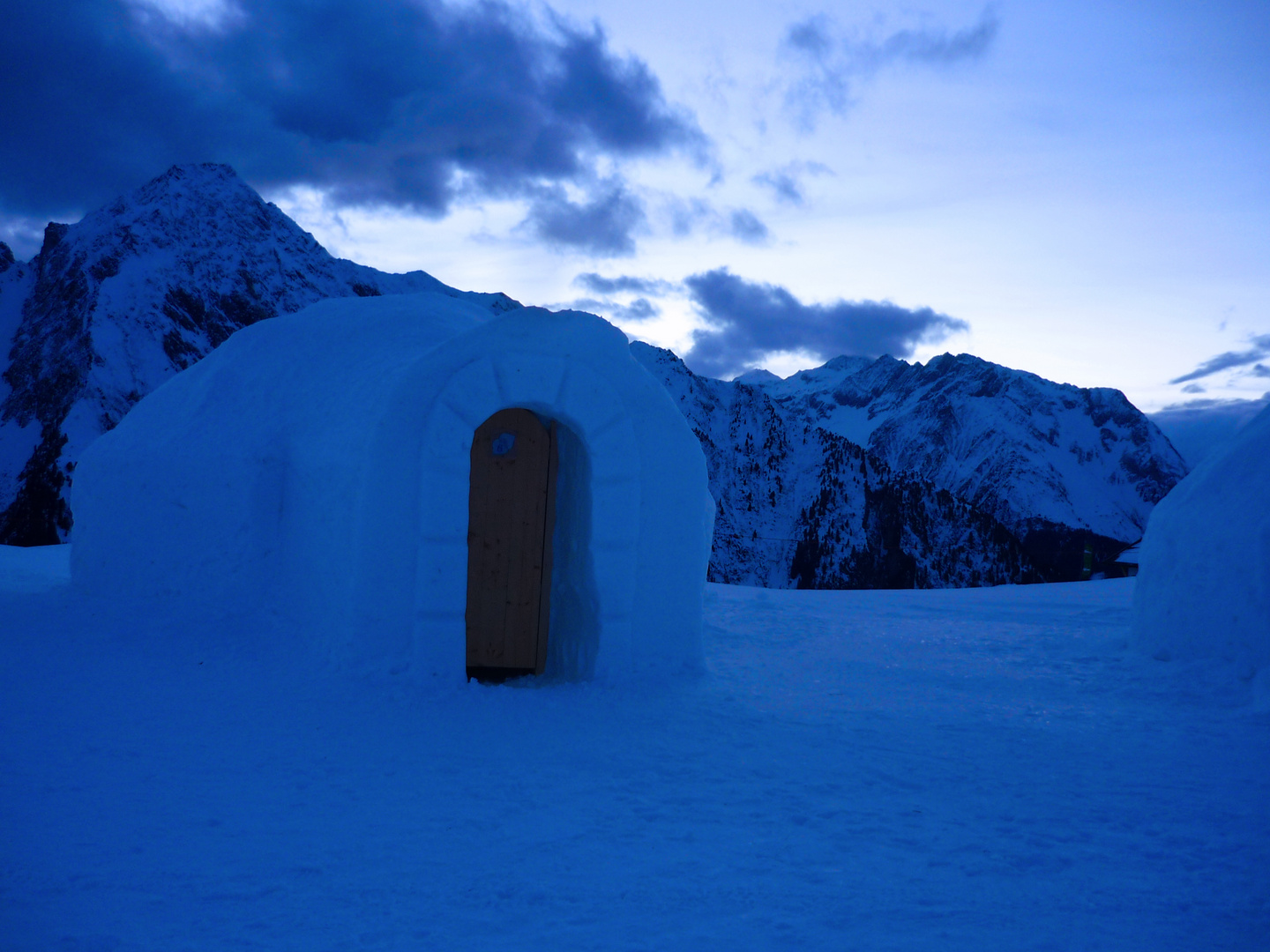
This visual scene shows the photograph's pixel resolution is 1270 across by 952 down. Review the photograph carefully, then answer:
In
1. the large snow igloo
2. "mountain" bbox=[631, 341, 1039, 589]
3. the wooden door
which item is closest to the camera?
Answer: the large snow igloo

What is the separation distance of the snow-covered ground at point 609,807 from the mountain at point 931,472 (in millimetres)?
64641

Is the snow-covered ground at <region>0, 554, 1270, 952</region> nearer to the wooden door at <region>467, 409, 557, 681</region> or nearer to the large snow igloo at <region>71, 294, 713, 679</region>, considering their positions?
the large snow igloo at <region>71, 294, 713, 679</region>

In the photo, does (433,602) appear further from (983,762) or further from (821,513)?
(821,513)

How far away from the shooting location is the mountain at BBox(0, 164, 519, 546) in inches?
2317

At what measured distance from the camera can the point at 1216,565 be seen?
6707 mm

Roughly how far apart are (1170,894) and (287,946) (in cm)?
293

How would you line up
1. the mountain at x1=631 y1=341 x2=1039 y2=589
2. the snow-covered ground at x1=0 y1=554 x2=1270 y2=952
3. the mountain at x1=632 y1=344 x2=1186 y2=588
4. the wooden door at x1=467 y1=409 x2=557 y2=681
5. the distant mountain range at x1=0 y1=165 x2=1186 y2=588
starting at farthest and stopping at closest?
the mountain at x1=632 y1=344 x2=1186 y2=588, the mountain at x1=631 y1=341 x2=1039 y2=589, the distant mountain range at x1=0 y1=165 x2=1186 y2=588, the wooden door at x1=467 y1=409 x2=557 y2=681, the snow-covered ground at x1=0 y1=554 x2=1270 y2=952

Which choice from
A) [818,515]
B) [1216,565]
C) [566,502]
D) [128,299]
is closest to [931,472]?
[818,515]

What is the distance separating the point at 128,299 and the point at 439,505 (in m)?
79.3

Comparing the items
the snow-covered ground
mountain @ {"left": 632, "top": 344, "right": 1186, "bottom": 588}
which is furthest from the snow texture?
mountain @ {"left": 632, "top": 344, "right": 1186, "bottom": 588}

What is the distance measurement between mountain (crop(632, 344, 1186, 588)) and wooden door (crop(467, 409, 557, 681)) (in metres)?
63.9

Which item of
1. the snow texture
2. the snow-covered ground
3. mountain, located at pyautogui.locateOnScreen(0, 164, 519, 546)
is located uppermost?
mountain, located at pyautogui.locateOnScreen(0, 164, 519, 546)

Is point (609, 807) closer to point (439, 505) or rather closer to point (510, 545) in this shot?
point (439, 505)

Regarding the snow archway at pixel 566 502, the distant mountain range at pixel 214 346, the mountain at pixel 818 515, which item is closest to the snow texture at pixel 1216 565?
the snow archway at pixel 566 502
